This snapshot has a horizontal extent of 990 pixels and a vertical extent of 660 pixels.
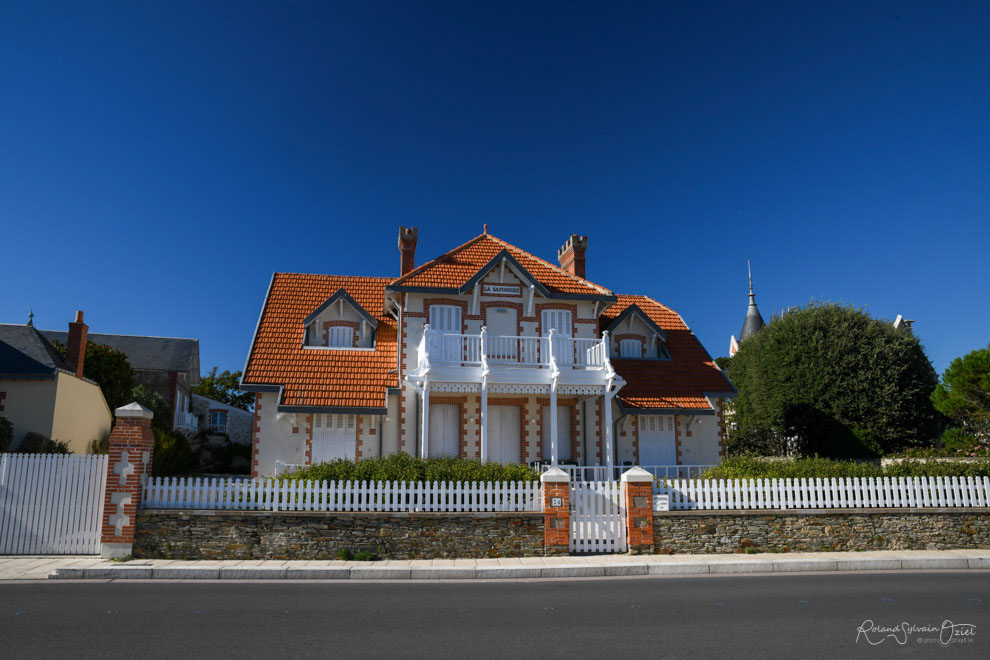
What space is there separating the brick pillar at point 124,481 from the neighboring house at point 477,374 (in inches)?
231

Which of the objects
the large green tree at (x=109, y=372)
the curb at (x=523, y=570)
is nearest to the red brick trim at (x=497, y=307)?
the curb at (x=523, y=570)

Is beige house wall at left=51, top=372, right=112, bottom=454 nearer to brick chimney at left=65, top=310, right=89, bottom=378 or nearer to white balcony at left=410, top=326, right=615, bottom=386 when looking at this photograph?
brick chimney at left=65, top=310, right=89, bottom=378

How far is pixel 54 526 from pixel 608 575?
30.8 ft

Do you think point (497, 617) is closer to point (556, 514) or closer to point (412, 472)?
point (556, 514)

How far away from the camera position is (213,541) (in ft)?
35.3

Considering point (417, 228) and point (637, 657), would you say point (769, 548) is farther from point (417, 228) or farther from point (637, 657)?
point (417, 228)

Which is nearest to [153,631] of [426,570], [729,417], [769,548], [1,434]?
[426,570]

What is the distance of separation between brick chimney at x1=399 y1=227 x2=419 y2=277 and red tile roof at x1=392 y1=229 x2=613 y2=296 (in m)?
2.07

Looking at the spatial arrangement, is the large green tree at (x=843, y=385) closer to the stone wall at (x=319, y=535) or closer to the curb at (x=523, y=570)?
the curb at (x=523, y=570)

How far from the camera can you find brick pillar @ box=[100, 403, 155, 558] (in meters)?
10.6

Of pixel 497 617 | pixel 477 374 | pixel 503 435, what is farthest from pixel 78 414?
pixel 497 617

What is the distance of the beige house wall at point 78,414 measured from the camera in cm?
1884

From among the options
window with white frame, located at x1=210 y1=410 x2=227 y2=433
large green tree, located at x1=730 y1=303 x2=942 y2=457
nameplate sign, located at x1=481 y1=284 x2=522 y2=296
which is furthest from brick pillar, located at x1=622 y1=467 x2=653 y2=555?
window with white frame, located at x1=210 y1=410 x2=227 y2=433

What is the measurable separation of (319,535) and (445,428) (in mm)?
7813
